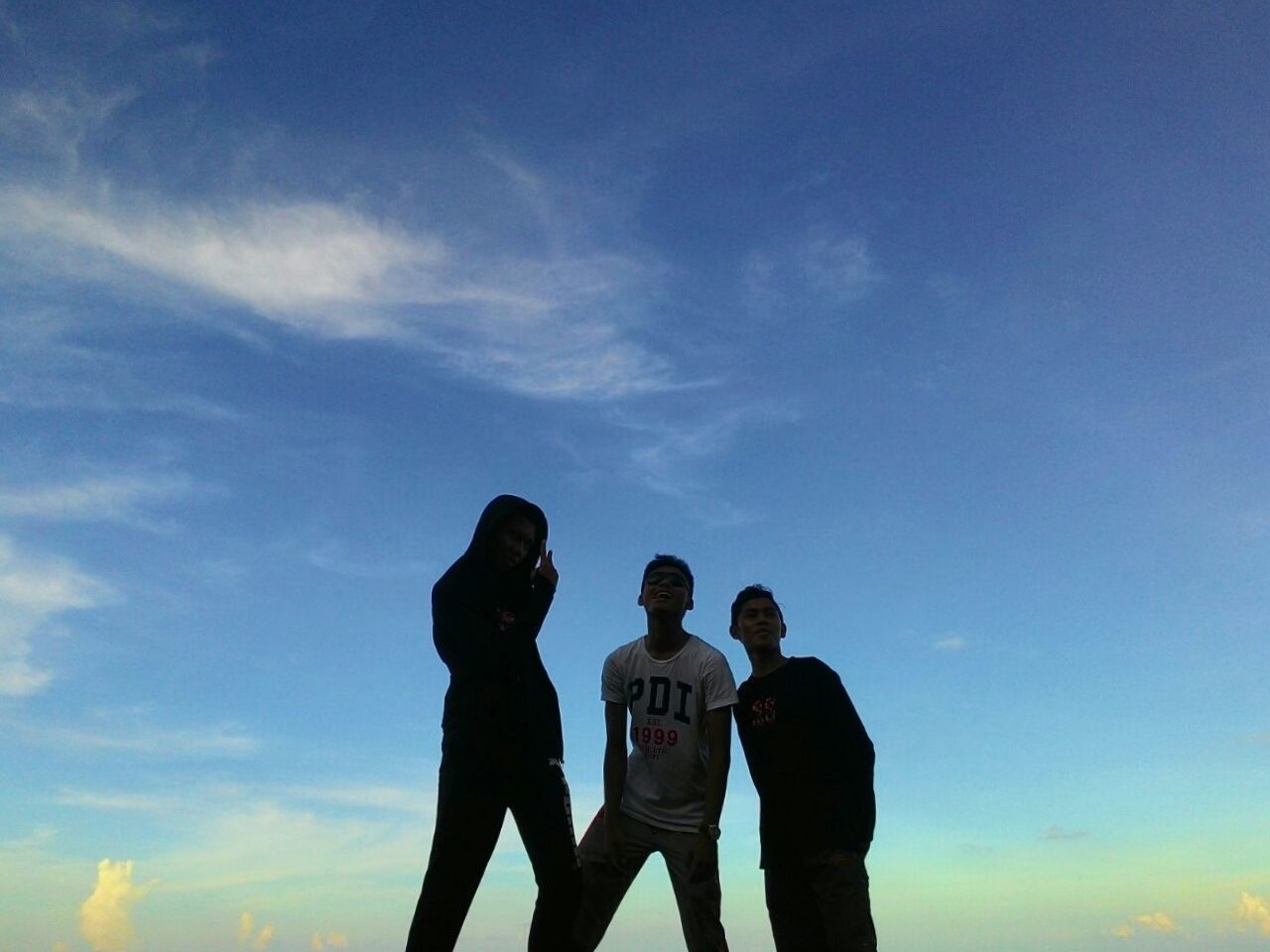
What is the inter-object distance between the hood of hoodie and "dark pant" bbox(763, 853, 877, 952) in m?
3.18

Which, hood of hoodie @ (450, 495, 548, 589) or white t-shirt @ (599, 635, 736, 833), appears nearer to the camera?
hood of hoodie @ (450, 495, 548, 589)

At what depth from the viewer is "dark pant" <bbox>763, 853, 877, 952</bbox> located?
23.1 ft

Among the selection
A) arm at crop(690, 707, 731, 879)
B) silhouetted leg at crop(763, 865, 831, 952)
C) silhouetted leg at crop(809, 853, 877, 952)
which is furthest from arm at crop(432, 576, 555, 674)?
silhouetted leg at crop(763, 865, 831, 952)

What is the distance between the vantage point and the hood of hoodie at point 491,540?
6082mm

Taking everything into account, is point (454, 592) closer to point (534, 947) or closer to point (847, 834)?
point (534, 947)

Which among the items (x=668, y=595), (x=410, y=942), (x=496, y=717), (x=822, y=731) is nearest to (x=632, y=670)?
(x=668, y=595)

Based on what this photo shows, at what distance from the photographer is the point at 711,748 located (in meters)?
6.95

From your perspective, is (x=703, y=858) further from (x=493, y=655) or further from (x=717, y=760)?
(x=493, y=655)

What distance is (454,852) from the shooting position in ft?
17.5

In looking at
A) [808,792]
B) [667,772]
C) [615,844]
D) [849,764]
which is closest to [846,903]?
[808,792]

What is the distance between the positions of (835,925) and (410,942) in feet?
10.8

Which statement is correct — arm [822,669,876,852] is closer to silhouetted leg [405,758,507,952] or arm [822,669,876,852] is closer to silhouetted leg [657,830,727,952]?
silhouetted leg [657,830,727,952]

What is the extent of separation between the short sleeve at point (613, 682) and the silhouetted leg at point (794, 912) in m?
1.82

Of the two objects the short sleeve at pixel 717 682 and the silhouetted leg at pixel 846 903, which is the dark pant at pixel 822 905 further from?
the short sleeve at pixel 717 682
